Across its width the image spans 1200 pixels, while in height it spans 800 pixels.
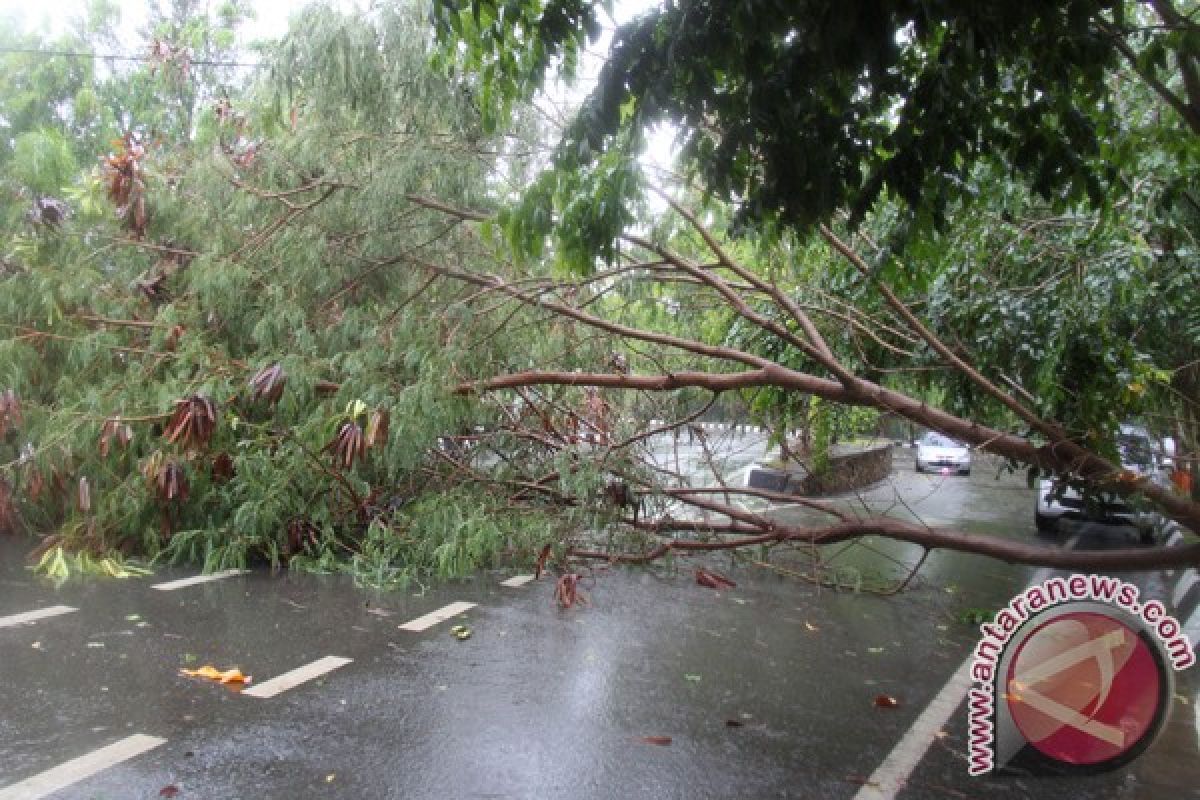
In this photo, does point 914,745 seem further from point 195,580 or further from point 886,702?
point 195,580

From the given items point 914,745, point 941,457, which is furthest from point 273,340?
point 941,457

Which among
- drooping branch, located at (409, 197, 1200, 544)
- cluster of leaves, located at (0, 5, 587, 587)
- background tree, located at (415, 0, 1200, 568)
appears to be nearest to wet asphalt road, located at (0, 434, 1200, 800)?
cluster of leaves, located at (0, 5, 587, 587)

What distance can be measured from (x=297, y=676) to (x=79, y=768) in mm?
1346

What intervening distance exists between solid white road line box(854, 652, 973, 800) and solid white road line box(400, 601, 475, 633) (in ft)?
10.5

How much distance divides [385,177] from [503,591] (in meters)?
3.54

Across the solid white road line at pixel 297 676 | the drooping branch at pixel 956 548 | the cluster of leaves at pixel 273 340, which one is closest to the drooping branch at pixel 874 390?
the drooping branch at pixel 956 548

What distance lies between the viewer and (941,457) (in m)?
23.8

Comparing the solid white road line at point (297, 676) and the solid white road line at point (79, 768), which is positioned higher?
the solid white road line at point (79, 768)

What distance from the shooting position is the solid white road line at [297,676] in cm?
459

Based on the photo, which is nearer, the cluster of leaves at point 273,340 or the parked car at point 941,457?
the cluster of leaves at point 273,340

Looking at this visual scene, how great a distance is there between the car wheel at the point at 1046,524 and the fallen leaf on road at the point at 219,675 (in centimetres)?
1217

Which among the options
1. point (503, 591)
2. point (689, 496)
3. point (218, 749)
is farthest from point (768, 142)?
point (503, 591)

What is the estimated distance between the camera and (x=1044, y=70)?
3293 millimetres

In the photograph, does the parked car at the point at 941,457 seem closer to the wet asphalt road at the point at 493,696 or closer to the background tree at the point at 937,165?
the wet asphalt road at the point at 493,696
